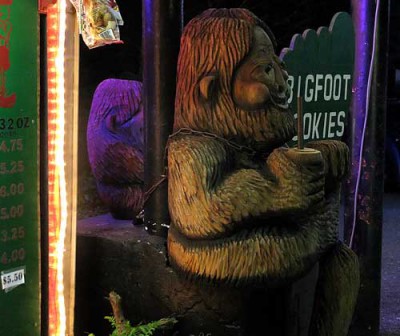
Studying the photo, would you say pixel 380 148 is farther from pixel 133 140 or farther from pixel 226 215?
pixel 226 215

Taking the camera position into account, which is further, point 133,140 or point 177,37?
point 133,140

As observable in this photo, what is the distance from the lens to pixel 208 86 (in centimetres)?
265

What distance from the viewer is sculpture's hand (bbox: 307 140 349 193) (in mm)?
2822

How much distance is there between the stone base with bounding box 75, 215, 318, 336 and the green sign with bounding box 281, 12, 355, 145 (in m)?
0.93

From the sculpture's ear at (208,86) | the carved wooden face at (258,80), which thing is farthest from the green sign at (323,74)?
the sculpture's ear at (208,86)

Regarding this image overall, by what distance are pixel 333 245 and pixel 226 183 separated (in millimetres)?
678

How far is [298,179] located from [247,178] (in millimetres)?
202

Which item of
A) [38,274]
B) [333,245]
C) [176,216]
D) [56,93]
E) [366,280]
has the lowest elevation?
[366,280]

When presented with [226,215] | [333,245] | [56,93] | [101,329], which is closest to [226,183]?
[226,215]

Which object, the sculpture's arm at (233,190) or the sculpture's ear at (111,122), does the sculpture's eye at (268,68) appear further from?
the sculpture's ear at (111,122)

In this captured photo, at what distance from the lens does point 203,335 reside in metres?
2.87

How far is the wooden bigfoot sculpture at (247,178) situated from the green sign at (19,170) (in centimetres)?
66

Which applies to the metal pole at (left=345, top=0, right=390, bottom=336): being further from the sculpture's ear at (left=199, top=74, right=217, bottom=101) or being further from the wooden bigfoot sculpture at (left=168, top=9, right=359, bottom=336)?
the sculpture's ear at (left=199, top=74, right=217, bottom=101)

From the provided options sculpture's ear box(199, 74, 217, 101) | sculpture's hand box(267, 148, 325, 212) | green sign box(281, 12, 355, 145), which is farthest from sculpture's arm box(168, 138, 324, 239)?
green sign box(281, 12, 355, 145)
